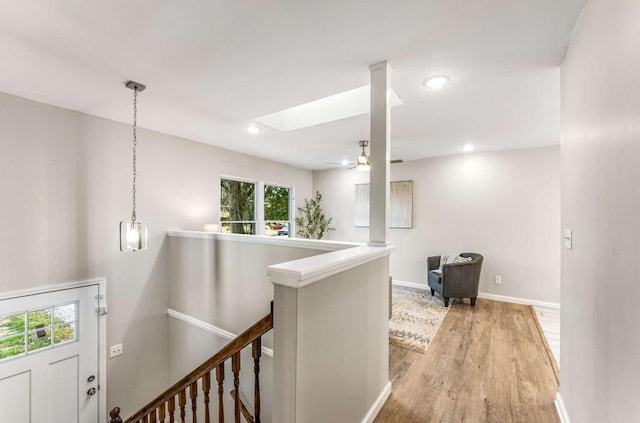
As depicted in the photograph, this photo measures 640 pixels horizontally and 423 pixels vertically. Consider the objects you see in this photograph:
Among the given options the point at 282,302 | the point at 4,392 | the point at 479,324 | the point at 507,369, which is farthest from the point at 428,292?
the point at 4,392

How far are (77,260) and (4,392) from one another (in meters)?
1.27

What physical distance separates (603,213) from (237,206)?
4599 millimetres

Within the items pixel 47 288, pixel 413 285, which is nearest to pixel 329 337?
pixel 47 288

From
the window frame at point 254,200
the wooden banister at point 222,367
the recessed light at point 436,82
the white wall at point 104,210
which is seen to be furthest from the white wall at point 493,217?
the wooden banister at point 222,367

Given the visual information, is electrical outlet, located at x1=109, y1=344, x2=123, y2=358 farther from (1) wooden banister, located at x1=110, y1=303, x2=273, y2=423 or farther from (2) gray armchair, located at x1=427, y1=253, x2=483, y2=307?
(2) gray armchair, located at x1=427, y1=253, x2=483, y2=307

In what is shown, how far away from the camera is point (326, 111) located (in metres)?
3.28

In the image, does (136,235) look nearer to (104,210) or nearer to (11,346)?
(104,210)

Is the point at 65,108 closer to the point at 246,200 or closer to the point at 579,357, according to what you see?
the point at 246,200

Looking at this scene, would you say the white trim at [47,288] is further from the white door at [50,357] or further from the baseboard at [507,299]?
the baseboard at [507,299]

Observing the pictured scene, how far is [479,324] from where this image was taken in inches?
143

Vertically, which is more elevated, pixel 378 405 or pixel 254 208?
pixel 254 208

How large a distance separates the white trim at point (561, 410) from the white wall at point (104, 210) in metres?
4.20

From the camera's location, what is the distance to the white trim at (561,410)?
5.97ft

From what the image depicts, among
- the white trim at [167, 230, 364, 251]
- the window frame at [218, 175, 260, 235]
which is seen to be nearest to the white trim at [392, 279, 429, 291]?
the window frame at [218, 175, 260, 235]
